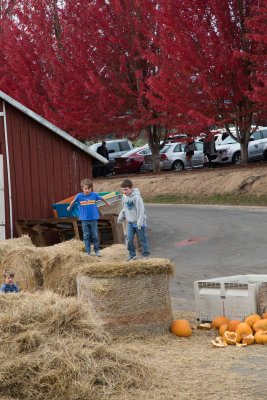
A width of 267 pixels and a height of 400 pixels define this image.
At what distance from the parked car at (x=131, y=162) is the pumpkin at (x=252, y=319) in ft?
87.8

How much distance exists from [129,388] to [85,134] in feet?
76.2

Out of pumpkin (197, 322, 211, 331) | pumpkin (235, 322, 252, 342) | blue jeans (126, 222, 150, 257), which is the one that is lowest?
pumpkin (197, 322, 211, 331)

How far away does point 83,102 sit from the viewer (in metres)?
28.4

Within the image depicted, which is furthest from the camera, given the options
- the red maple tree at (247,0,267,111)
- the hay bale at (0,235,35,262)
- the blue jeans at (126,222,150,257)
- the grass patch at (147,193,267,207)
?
the grass patch at (147,193,267,207)

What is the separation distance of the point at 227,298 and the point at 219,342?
1084mm

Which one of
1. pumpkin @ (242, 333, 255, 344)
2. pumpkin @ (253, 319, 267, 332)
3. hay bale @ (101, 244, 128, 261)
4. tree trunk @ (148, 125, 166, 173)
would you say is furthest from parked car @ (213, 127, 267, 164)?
pumpkin @ (242, 333, 255, 344)

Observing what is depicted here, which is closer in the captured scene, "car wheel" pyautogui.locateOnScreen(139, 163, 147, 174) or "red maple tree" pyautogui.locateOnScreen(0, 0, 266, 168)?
"red maple tree" pyautogui.locateOnScreen(0, 0, 266, 168)

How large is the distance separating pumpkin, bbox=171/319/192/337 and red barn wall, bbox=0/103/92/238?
31.0ft

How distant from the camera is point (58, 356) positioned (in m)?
6.61

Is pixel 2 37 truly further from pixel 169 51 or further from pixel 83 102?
pixel 169 51

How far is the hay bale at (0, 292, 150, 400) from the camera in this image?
21.0 ft

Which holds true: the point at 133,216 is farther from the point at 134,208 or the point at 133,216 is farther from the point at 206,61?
the point at 206,61

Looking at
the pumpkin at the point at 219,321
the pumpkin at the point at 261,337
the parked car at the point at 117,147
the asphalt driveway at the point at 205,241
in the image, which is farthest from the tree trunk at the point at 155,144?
the pumpkin at the point at 261,337

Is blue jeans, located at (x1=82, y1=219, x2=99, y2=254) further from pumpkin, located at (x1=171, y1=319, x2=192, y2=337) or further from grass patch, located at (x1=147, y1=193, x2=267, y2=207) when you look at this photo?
grass patch, located at (x1=147, y1=193, x2=267, y2=207)
